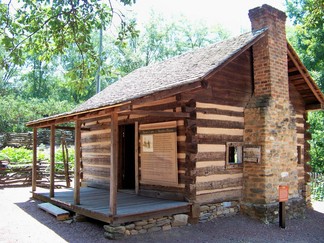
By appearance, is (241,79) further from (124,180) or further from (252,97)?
(124,180)

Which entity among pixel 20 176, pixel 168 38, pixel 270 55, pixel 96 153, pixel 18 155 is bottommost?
pixel 20 176

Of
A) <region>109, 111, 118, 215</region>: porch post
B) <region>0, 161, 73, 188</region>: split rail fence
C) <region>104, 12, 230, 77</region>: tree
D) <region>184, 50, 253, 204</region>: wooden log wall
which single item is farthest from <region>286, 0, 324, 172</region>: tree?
<region>104, 12, 230, 77</region>: tree

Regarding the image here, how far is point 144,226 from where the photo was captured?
7.84 meters

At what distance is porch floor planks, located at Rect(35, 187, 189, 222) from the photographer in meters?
7.75

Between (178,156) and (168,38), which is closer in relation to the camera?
(178,156)

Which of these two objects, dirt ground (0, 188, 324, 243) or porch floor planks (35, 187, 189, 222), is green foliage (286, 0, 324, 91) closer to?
dirt ground (0, 188, 324, 243)

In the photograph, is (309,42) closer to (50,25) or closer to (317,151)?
(317,151)

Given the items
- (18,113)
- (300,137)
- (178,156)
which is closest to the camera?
(178,156)

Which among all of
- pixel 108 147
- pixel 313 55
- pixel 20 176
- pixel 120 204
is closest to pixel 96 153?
pixel 108 147

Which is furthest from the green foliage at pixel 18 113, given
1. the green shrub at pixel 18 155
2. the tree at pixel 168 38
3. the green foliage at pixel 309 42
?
the green foliage at pixel 309 42

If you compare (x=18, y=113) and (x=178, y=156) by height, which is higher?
(x=18, y=113)

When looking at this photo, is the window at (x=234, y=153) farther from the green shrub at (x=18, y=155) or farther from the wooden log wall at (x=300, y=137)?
the green shrub at (x=18, y=155)

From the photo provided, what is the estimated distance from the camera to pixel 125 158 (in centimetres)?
1162

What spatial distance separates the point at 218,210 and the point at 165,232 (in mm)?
1919
